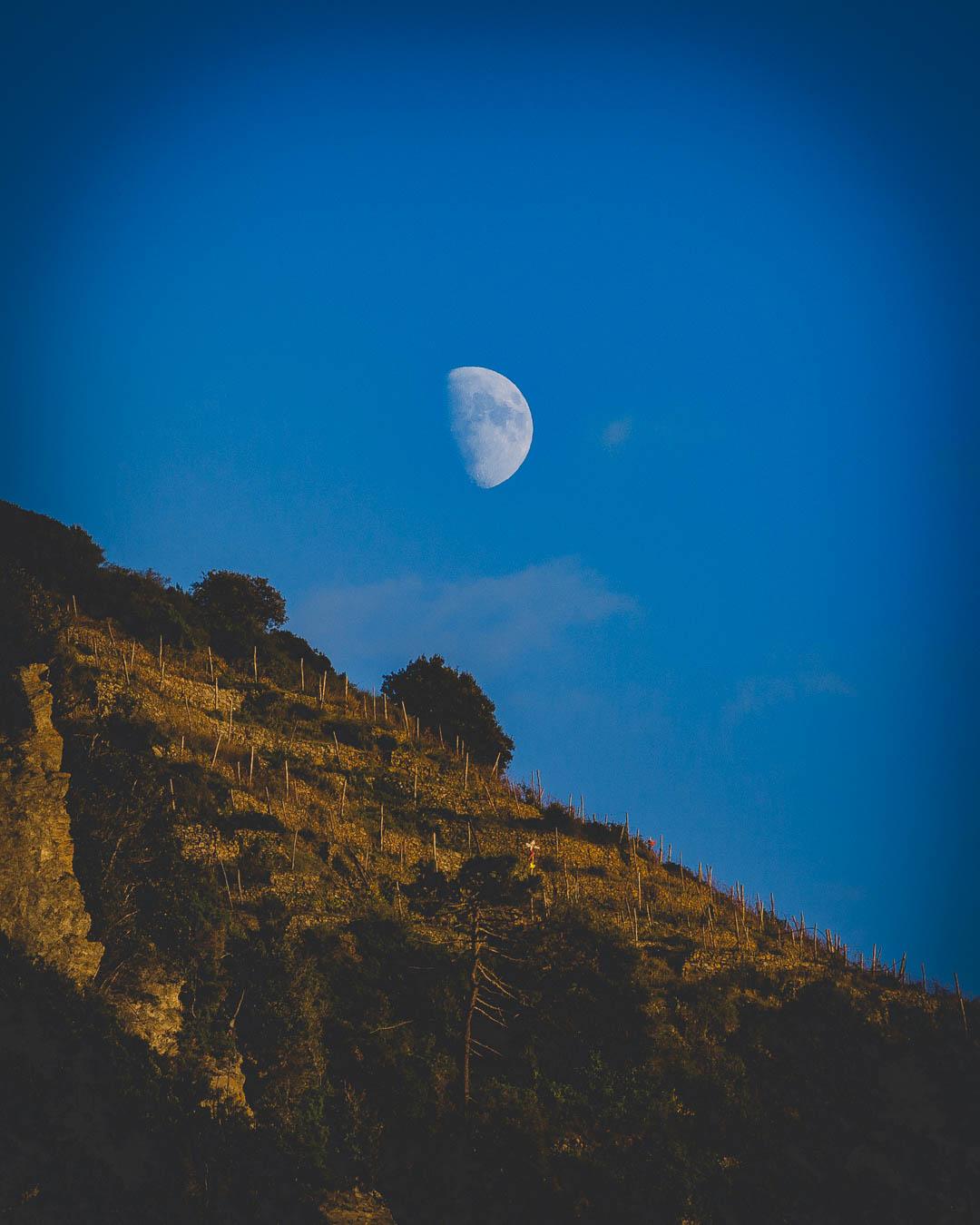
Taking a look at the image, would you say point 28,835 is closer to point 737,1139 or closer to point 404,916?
point 404,916

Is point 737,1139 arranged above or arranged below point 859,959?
below

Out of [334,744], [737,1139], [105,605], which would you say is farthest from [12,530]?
[737,1139]

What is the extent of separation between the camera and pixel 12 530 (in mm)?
65625

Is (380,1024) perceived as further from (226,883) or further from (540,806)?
(540,806)

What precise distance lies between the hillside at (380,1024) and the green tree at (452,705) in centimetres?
1827

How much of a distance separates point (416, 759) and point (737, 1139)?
30630 millimetres

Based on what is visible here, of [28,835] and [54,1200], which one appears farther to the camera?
[28,835]

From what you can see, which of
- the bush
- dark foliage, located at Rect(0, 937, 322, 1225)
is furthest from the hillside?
the bush

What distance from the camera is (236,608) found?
74375mm

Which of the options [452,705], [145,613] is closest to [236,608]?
[145,613]

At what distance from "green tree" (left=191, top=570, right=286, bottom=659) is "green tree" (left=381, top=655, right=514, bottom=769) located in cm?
1153

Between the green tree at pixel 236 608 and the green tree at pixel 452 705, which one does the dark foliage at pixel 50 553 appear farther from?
the green tree at pixel 452 705

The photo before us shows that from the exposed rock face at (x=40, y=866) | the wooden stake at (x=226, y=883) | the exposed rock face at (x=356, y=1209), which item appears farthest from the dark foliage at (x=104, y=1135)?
the wooden stake at (x=226, y=883)

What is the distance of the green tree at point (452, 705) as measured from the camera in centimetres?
6744
